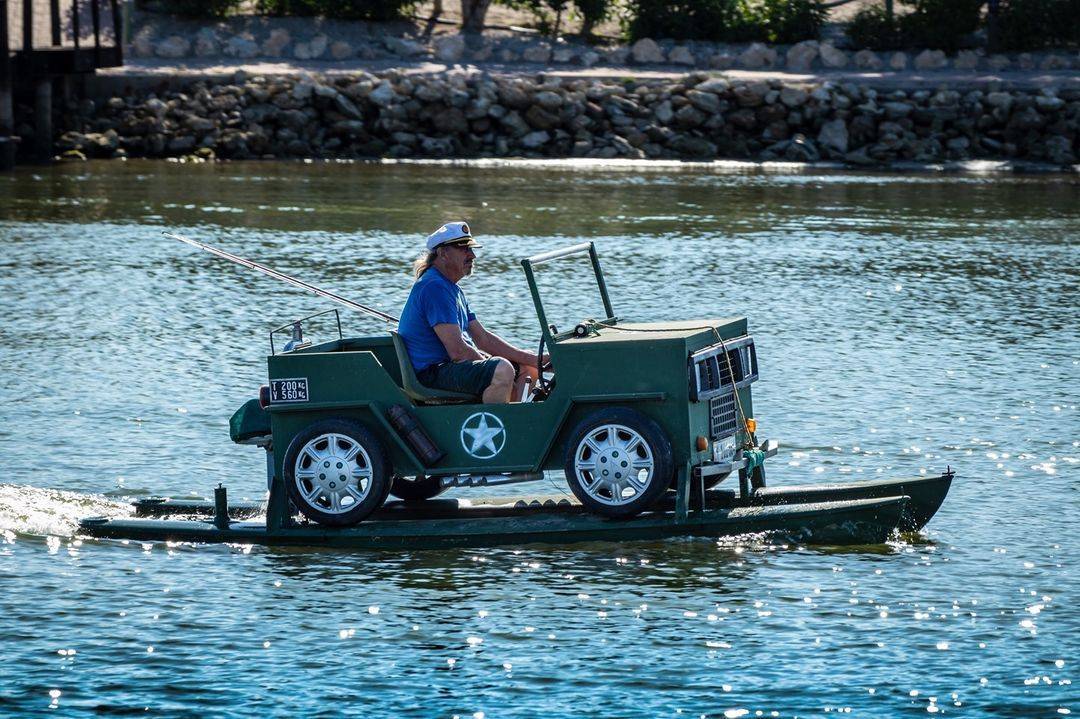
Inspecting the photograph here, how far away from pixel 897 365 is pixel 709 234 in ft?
33.7

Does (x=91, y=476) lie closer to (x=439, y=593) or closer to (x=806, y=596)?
(x=439, y=593)

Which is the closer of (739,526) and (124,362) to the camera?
(739,526)

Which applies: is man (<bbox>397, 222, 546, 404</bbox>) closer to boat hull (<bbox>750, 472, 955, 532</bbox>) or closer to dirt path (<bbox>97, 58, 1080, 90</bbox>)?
boat hull (<bbox>750, 472, 955, 532</bbox>)

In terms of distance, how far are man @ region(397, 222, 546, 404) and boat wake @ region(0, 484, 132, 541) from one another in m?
2.05

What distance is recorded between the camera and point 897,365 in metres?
15.3

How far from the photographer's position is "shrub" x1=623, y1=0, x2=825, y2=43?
1684 inches

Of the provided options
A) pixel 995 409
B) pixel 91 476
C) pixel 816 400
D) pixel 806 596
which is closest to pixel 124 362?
pixel 91 476

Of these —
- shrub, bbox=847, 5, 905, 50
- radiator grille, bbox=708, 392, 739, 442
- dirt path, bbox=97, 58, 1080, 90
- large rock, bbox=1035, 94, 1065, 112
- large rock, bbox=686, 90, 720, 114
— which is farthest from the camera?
shrub, bbox=847, 5, 905, 50

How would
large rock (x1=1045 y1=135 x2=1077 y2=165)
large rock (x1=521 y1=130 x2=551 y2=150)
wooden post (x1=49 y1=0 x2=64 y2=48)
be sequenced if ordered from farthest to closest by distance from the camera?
1. large rock (x1=521 y1=130 x2=551 y2=150)
2. large rock (x1=1045 y1=135 x2=1077 y2=165)
3. wooden post (x1=49 y1=0 x2=64 y2=48)

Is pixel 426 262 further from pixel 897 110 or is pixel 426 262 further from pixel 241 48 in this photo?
pixel 241 48

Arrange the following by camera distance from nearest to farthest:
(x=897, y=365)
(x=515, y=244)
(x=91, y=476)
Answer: (x=91, y=476) < (x=897, y=365) < (x=515, y=244)

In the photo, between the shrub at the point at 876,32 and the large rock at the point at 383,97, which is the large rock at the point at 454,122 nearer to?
the large rock at the point at 383,97

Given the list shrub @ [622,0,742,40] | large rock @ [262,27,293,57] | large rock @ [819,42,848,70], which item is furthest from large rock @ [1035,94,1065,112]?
large rock @ [262,27,293,57]

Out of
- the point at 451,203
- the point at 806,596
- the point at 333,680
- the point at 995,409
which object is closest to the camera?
the point at 333,680
